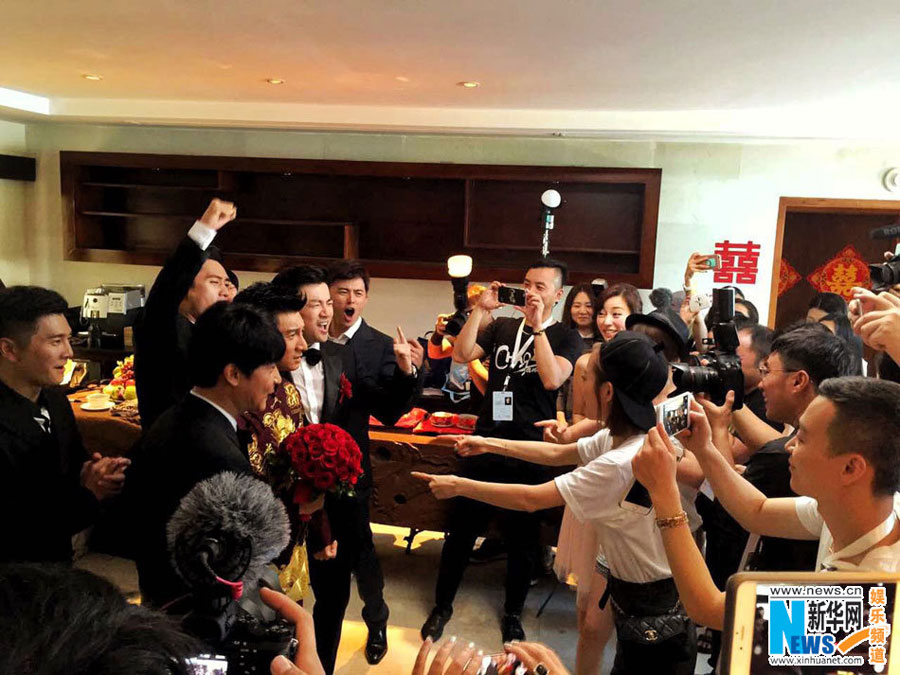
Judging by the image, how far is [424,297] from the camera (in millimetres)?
5641

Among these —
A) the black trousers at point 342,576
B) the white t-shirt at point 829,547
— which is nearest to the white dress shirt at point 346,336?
the black trousers at point 342,576

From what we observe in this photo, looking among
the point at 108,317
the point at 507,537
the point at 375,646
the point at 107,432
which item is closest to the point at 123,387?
the point at 107,432

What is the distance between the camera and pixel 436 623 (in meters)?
3.06

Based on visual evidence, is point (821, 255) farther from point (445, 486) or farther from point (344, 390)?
point (445, 486)

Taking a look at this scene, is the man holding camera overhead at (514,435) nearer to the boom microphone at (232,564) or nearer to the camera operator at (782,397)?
the camera operator at (782,397)

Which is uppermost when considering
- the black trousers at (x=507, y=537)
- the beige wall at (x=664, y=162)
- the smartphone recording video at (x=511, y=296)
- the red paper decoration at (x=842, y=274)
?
the beige wall at (x=664, y=162)

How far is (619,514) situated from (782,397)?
63 centimetres

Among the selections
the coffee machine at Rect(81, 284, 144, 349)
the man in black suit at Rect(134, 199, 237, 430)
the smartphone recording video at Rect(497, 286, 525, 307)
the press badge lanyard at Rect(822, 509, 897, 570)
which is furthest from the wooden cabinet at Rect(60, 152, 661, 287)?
the press badge lanyard at Rect(822, 509, 897, 570)

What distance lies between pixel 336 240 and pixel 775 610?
17.3ft

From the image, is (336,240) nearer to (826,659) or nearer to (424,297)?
(424,297)

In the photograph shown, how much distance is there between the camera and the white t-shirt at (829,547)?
1.20 m

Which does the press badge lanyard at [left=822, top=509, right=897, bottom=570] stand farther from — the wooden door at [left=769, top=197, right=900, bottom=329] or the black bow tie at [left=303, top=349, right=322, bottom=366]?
the wooden door at [left=769, top=197, right=900, bottom=329]

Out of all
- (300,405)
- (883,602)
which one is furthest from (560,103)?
(883,602)

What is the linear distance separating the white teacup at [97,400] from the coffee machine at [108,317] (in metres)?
1.64
